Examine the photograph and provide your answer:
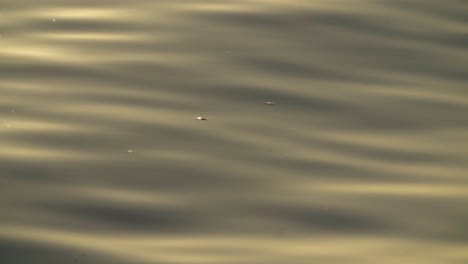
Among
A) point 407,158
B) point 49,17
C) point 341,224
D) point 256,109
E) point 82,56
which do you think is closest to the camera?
point 341,224

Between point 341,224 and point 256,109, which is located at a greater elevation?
point 256,109

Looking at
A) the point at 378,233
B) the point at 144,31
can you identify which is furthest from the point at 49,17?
the point at 378,233

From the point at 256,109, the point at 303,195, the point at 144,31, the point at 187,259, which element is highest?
the point at 144,31

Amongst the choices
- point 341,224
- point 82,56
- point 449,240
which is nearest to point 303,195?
point 341,224

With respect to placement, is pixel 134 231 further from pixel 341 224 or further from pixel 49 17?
pixel 49 17

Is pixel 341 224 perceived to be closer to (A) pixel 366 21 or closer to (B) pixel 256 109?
(B) pixel 256 109

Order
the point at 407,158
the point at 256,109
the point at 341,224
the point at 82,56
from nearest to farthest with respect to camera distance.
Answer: the point at 341,224 < the point at 407,158 < the point at 256,109 < the point at 82,56

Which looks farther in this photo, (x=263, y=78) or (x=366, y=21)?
(x=366, y=21)
